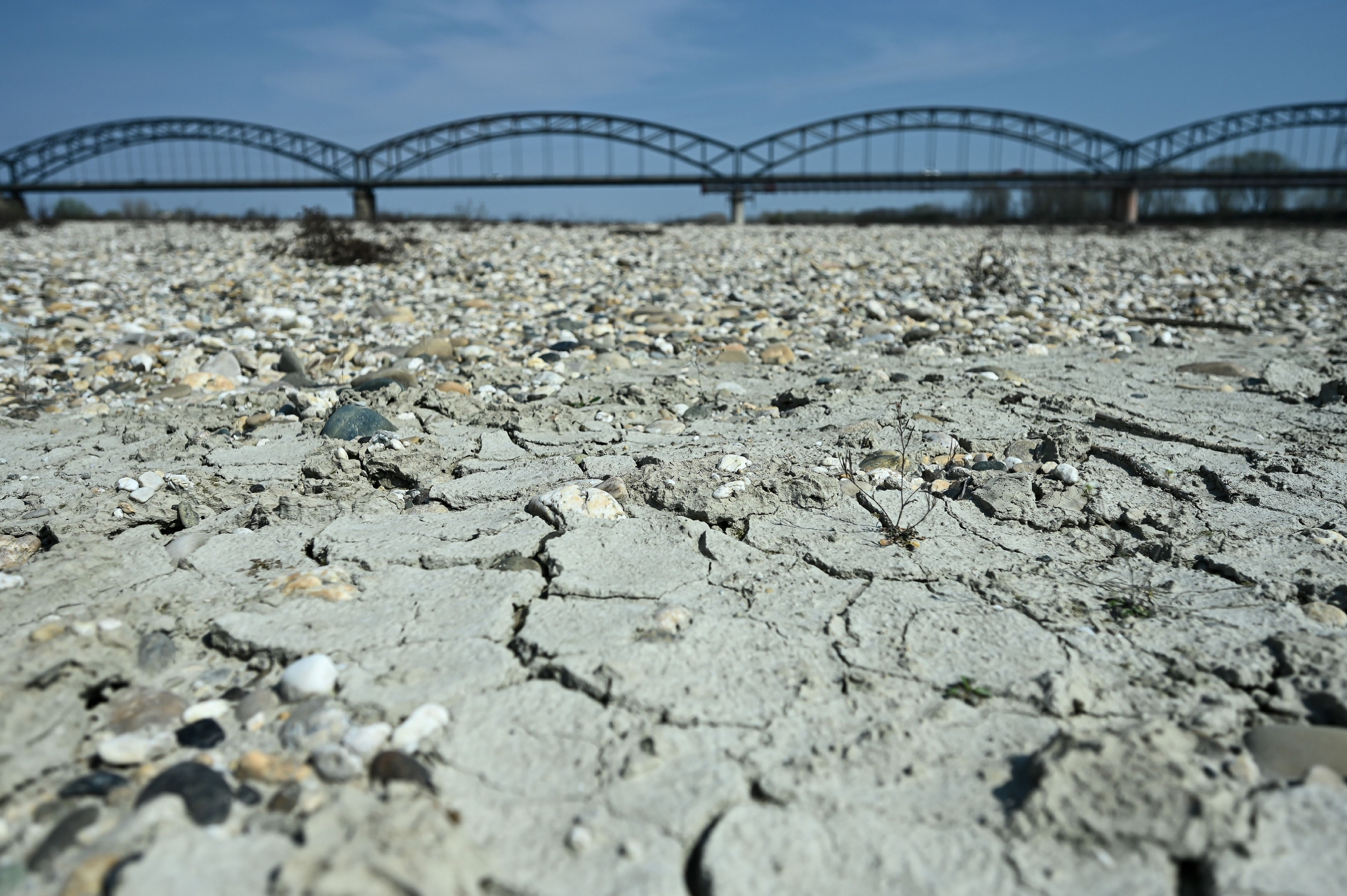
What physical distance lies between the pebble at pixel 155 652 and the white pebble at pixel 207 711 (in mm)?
166

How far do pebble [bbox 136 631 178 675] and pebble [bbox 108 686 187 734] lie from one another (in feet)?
0.28

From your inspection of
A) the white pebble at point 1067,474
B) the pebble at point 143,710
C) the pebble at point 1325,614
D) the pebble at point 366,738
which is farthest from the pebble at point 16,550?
the pebble at point 1325,614

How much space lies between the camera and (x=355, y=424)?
305 centimetres

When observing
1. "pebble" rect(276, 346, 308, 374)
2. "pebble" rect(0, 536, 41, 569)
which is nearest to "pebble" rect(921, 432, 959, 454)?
"pebble" rect(0, 536, 41, 569)

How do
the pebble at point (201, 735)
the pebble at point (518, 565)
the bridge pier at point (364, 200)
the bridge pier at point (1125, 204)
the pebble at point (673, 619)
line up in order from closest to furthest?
the pebble at point (201, 735) < the pebble at point (673, 619) < the pebble at point (518, 565) < the bridge pier at point (1125, 204) < the bridge pier at point (364, 200)

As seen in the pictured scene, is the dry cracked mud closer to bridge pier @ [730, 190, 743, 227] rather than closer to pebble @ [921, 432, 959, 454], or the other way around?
pebble @ [921, 432, 959, 454]

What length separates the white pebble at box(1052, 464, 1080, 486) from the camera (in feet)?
7.77

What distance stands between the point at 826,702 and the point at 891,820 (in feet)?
0.93

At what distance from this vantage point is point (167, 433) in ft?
10.1

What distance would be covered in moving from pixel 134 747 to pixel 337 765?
33cm

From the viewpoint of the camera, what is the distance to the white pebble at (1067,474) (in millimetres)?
2367

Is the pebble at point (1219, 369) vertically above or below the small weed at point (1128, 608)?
above

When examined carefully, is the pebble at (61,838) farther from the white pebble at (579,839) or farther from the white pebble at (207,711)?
the white pebble at (579,839)

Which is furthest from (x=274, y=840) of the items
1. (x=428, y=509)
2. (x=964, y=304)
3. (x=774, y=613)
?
(x=964, y=304)
